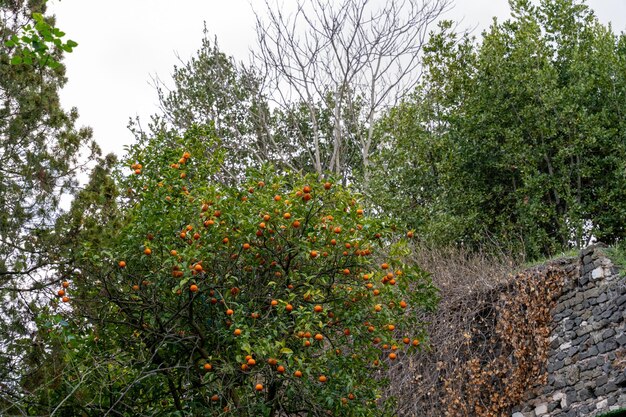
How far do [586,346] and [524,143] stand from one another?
514 cm

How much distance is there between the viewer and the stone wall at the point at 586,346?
8008 mm

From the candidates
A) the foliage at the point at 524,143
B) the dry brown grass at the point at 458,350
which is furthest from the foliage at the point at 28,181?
the foliage at the point at 524,143

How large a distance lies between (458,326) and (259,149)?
7.49 metres

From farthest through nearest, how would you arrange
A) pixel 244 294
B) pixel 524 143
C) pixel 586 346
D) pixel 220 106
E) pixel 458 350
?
pixel 220 106 < pixel 524 143 < pixel 458 350 < pixel 586 346 < pixel 244 294

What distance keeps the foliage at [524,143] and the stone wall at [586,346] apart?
10.5 feet

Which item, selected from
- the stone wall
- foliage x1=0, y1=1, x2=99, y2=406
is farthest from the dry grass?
foliage x1=0, y1=1, x2=99, y2=406

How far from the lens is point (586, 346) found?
27.6 ft

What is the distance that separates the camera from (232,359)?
5.61 m

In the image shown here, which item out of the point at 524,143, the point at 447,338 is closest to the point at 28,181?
the point at 447,338

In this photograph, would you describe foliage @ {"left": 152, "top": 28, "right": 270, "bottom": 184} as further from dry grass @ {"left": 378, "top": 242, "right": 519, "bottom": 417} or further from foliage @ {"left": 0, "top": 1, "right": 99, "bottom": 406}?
foliage @ {"left": 0, "top": 1, "right": 99, "bottom": 406}

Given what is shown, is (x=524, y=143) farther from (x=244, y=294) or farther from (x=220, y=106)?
(x=244, y=294)

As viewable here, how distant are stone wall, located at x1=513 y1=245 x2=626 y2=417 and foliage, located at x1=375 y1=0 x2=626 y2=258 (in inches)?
126

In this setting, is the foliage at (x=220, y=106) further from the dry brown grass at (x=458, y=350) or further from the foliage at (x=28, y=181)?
the foliage at (x=28, y=181)

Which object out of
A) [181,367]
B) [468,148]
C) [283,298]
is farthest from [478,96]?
[181,367]
